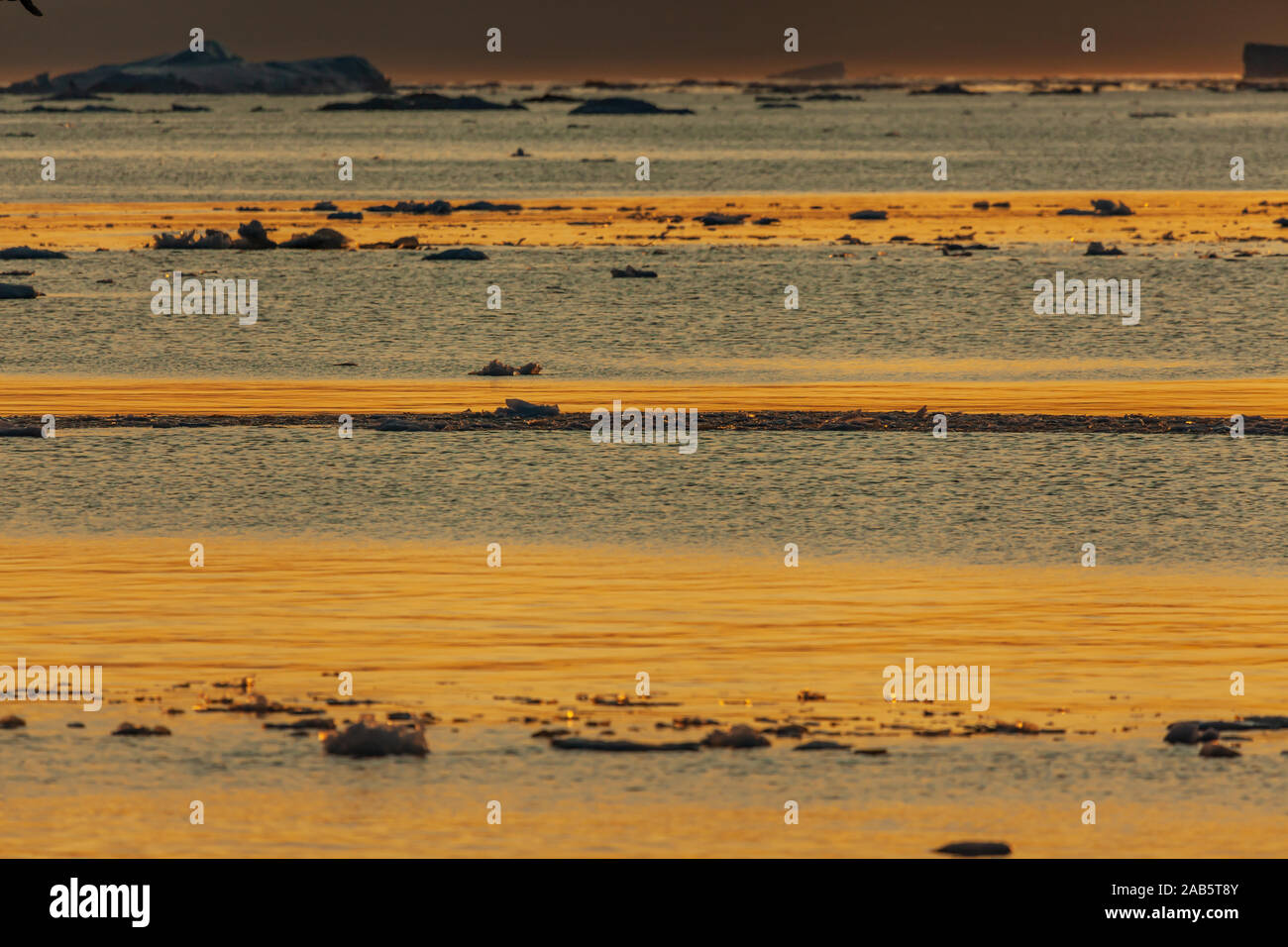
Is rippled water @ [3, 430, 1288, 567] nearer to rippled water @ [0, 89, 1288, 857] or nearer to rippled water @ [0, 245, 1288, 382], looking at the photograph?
rippled water @ [0, 89, 1288, 857]

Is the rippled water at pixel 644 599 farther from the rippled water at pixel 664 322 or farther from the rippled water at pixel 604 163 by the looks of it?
the rippled water at pixel 604 163

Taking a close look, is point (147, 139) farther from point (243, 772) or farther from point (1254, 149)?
point (243, 772)

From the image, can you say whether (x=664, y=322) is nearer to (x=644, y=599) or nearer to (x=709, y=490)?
(x=709, y=490)

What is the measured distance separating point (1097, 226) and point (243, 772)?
2312 inches

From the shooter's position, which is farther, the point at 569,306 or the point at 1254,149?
the point at 1254,149

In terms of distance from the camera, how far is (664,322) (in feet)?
126

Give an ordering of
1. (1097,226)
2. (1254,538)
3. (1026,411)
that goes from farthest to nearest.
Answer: (1097,226) → (1026,411) → (1254,538)

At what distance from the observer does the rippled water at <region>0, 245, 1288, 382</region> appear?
32.2 m

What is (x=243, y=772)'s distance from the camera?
11.6 m

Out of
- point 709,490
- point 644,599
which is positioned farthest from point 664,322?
point 644,599

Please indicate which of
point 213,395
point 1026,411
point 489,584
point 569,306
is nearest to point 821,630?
point 489,584

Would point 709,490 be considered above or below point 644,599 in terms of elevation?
above

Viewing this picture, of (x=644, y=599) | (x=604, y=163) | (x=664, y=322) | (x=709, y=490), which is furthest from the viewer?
(x=604, y=163)
